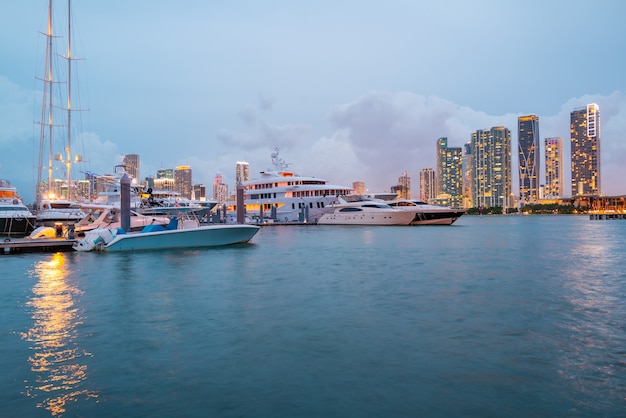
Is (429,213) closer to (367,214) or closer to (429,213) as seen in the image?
(429,213)

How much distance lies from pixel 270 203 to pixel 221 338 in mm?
78597

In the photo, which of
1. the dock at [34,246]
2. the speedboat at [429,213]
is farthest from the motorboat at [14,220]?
the speedboat at [429,213]

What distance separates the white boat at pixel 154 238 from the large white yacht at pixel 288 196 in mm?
47202

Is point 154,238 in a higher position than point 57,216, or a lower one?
lower

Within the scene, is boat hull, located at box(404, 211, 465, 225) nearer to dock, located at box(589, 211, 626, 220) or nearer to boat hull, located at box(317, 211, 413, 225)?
boat hull, located at box(317, 211, 413, 225)

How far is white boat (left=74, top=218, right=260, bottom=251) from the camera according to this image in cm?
3209

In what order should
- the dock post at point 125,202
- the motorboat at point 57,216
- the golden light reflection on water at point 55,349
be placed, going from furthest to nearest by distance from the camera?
the motorboat at point 57,216 < the dock post at point 125,202 < the golden light reflection on water at point 55,349

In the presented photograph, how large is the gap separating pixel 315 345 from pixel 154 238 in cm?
2451

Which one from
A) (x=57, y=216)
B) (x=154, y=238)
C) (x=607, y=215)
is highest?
(x=57, y=216)

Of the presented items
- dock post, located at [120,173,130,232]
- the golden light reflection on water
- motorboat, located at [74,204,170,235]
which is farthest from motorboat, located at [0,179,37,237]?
the golden light reflection on water

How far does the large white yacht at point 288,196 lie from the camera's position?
8394 centimetres

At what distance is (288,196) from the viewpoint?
87.0 meters

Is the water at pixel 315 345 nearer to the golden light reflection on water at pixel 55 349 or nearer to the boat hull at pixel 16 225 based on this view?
the golden light reflection on water at pixel 55 349

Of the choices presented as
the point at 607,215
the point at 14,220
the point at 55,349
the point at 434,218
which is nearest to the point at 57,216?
the point at 14,220
